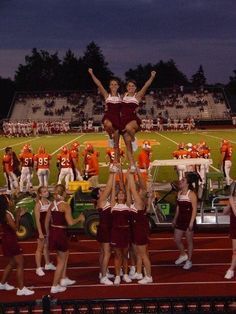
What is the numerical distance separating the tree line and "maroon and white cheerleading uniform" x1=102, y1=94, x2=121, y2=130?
8084 cm

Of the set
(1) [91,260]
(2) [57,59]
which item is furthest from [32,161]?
(2) [57,59]

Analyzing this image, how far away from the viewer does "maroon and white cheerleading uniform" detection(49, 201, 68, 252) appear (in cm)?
952

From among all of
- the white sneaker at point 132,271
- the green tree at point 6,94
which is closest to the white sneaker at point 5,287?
the white sneaker at point 132,271

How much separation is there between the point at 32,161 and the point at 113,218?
11575 millimetres

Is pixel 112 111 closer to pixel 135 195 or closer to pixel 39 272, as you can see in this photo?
pixel 135 195

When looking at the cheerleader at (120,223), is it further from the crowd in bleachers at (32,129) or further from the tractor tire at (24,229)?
the crowd in bleachers at (32,129)

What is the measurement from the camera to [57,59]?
110 metres

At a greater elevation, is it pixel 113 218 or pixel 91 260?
pixel 113 218

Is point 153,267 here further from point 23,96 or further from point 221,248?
point 23,96

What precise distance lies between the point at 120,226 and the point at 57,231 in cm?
Answer: 99

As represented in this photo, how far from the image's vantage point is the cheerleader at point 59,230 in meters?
9.51

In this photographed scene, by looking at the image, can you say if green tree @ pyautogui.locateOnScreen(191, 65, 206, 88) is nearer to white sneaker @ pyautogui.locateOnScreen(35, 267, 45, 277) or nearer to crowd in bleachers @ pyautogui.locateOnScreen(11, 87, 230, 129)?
crowd in bleachers @ pyautogui.locateOnScreen(11, 87, 230, 129)

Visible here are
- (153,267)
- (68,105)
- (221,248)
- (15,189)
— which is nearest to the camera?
(153,267)

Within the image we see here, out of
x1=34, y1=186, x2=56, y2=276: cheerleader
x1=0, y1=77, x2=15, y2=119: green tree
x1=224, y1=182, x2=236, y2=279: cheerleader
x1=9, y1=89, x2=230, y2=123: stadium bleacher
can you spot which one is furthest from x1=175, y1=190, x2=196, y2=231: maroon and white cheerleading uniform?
x1=0, y1=77, x2=15, y2=119: green tree
